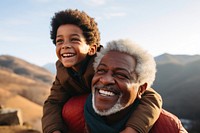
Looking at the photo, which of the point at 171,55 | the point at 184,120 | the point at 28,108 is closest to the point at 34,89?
the point at 28,108

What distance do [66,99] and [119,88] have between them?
0.79 metres

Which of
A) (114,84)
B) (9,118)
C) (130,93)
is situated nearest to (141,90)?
(130,93)

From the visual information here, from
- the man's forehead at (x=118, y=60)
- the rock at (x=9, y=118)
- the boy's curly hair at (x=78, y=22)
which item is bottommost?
the rock at (x=9, y=118)

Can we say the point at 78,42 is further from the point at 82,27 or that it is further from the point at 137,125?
the point at 137,125

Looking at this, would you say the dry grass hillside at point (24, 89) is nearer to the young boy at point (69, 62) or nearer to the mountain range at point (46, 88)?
the mountain range at point (46, 88)

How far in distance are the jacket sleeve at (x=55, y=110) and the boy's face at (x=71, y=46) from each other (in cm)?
25

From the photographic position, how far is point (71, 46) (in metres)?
2.80

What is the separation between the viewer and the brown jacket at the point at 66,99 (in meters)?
2.35

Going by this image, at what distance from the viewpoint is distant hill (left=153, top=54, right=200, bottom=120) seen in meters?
53.7

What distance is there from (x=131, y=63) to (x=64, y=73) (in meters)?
0.78

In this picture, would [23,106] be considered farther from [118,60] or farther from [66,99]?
[118,60]

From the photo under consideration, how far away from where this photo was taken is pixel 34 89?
64.1m

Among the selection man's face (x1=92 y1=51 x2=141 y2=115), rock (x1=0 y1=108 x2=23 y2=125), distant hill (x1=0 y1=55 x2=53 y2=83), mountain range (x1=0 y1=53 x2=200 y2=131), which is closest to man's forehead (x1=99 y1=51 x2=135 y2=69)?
man's face (x1=92 y1=51 x2=141 y2=115)

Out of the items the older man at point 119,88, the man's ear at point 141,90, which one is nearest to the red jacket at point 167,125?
the older man at point 119,88
